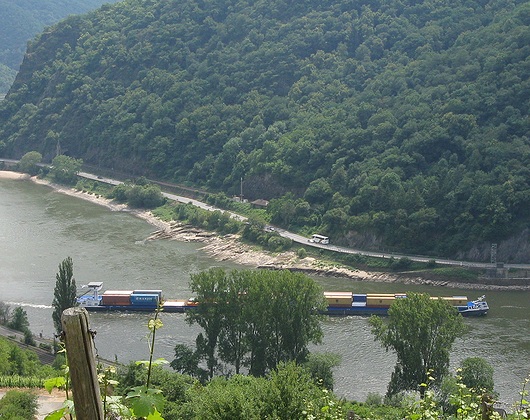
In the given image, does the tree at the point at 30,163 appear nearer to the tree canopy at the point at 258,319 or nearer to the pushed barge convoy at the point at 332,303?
the pushed barge convoy at the point at 332,303

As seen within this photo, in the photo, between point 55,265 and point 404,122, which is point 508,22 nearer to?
point 404,122

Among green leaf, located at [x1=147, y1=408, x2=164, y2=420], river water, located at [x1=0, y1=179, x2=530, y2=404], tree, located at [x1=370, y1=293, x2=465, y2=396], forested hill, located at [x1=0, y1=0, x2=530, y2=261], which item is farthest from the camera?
forested hill, located at [x1=0, y1=0, x2=530, y2=261]

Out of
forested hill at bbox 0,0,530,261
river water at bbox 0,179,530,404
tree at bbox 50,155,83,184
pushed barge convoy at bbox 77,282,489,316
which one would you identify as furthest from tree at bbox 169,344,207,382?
tree at bbox 50,155,83,184

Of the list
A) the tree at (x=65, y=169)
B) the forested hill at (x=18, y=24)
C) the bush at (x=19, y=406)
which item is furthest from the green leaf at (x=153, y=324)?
the forested hill at (x=18, y=24)

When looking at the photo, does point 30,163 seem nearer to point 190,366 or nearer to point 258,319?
point 190,366

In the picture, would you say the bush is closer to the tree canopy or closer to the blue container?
the tree canopy

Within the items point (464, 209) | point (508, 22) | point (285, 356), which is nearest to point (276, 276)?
point (285, 356)
